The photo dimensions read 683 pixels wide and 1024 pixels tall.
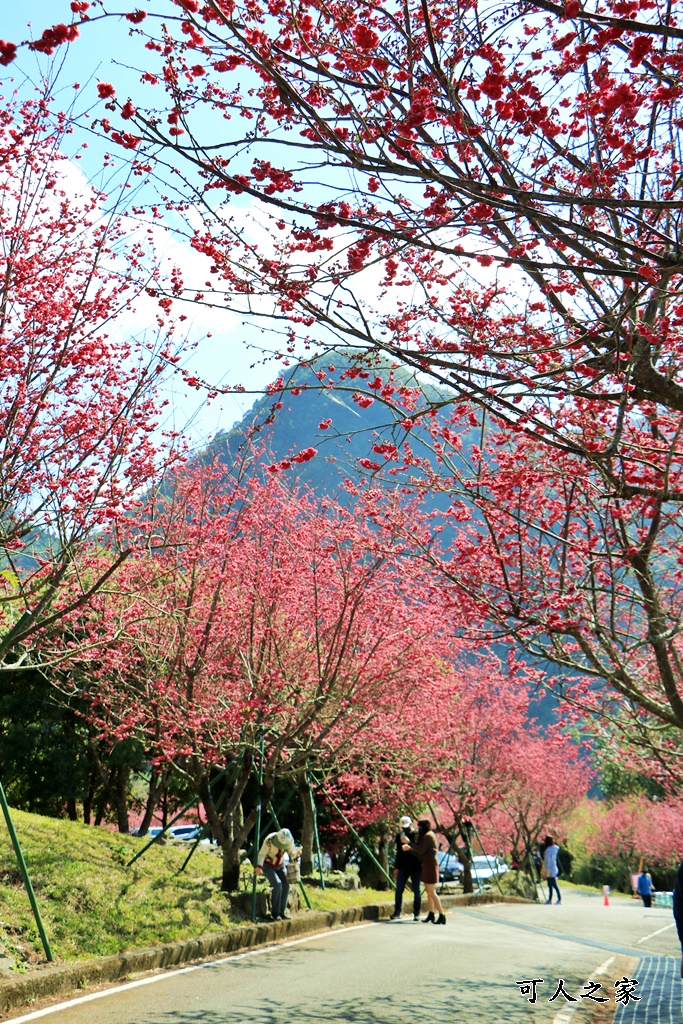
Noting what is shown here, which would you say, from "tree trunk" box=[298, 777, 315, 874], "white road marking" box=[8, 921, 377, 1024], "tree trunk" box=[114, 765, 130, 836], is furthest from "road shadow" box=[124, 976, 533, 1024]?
"tree trunk" box=[114, 765, 130, 836]

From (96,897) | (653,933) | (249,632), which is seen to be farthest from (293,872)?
(653,933)

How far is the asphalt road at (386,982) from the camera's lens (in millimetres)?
7188

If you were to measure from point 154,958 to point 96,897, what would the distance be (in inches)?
72.7

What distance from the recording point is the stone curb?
7.17 metres

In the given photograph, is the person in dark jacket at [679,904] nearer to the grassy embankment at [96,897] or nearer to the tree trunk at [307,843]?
the grassy embankment at [96,897]

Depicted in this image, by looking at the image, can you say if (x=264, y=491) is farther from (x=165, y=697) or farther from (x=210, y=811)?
(x=210, y=811)

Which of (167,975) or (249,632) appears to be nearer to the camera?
(167,975)

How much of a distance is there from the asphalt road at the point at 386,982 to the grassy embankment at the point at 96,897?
81 centimetres

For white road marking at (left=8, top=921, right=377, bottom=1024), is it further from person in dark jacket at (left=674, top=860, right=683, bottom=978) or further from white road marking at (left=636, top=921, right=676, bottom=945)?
white road marking at (left=636, top=921, right=676, bottom=945)

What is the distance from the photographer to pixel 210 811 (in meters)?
13.8

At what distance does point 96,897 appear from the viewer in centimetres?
1089

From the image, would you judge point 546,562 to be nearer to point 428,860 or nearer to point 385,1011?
point 385,1011

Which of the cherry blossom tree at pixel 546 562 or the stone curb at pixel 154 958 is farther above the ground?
the cherry blossom tree at pixel 546 562

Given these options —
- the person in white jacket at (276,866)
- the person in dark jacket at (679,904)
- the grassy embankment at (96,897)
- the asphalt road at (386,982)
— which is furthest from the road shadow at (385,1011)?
the person in white jacket at (276,866)
